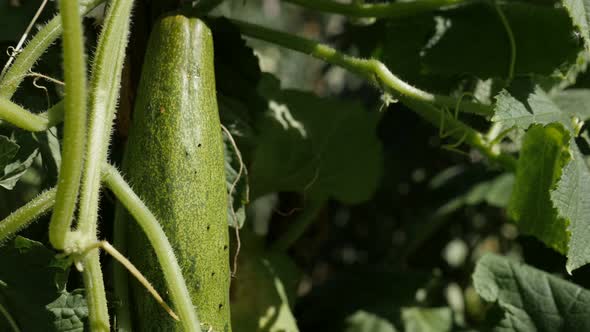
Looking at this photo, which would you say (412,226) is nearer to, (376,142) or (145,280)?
(376,142)

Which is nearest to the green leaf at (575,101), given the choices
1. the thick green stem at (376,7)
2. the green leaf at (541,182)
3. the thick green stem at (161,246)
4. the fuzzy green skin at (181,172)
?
the green leaf at (541,182)

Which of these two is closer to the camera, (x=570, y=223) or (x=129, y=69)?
(x=570, y=223)

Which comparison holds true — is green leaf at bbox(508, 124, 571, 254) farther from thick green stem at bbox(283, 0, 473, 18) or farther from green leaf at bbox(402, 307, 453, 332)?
green leaf at bbox(402, 307, 453, 332)

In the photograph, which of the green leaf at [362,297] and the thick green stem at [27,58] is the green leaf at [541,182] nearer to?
the green leaf at [362,297]

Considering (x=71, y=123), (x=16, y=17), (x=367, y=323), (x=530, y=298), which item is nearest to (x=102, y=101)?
(x=71, y=123)

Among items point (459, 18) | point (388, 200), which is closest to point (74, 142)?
point (459, 18)

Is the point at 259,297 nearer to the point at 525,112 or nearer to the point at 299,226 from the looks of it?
the point at 299,226

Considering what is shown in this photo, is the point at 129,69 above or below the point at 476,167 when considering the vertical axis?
above

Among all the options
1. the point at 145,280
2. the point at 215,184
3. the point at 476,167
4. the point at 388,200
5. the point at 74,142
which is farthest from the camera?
the point at 388,200
